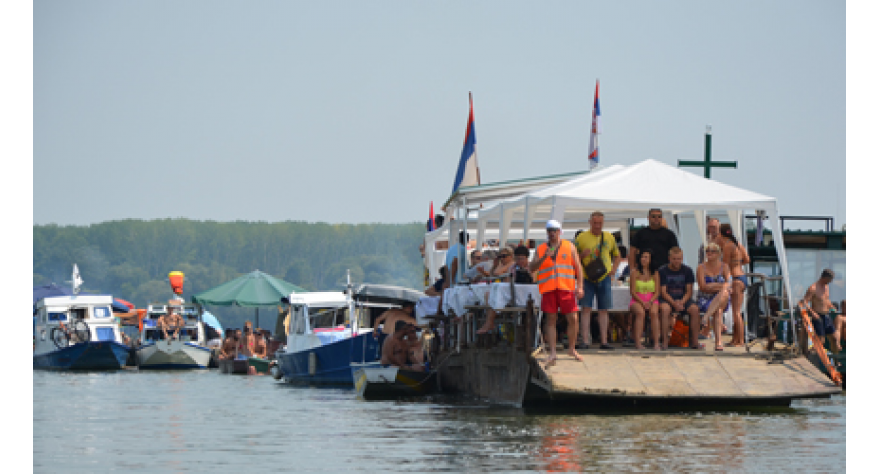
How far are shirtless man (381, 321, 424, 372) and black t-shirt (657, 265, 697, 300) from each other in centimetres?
666

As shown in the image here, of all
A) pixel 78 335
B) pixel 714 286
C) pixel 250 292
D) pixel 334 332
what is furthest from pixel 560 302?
pixel 250 292

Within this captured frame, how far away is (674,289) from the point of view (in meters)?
17.6

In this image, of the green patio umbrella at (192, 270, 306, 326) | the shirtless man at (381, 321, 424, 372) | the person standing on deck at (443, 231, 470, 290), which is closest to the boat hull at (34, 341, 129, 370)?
the green patio umbrella at (192, 270, 306, 326)

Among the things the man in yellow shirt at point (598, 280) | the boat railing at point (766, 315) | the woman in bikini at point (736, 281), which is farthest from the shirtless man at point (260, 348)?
the man in yellow shirt at point (598, 280)

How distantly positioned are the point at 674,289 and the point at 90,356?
32873 mm

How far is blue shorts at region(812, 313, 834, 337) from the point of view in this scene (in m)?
21.3

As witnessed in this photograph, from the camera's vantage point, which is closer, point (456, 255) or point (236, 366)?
point (456, 255)

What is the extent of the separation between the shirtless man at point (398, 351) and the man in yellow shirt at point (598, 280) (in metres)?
6.30

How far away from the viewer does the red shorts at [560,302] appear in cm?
1633

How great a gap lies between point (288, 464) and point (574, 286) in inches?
214

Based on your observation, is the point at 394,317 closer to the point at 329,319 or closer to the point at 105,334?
the point at 329,319

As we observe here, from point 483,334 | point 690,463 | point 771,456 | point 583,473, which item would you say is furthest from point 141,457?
point 483,334

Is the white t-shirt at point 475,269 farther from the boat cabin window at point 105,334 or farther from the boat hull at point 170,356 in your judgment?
the boat cabin window at point 105,334
